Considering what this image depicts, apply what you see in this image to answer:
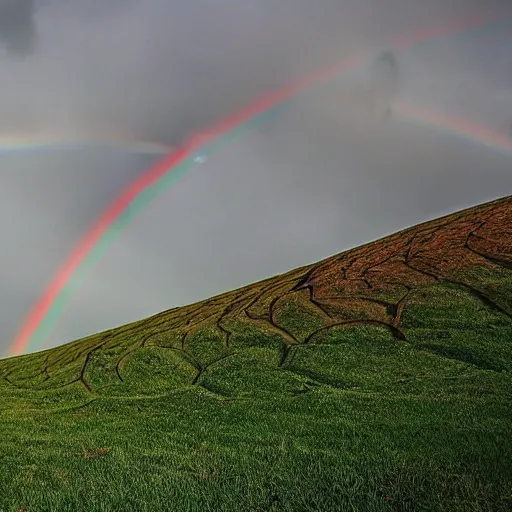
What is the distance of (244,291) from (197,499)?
2423cm

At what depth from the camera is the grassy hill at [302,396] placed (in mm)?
7809

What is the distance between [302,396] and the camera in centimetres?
1694

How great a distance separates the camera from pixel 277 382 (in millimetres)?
19172

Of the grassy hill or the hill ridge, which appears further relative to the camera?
the hill ridge

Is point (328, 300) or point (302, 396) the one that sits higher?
point (328, 300)

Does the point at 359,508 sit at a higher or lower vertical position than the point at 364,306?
Result: lower

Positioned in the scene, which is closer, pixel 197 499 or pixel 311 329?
pixel 197 499

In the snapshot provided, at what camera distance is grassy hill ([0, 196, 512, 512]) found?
7.81 m

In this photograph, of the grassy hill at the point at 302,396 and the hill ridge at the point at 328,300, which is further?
the hill ridge at the point at 328,300

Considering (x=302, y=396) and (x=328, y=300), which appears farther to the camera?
(x=328, y=300)

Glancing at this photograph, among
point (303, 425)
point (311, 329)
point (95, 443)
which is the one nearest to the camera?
point (95, 443)

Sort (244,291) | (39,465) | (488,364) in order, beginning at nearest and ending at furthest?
(39,465) → (488,364) → (244,291)

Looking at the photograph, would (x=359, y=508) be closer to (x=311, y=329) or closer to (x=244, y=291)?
(x=311, y=329)

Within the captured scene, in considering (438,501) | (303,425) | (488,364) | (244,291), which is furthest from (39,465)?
(244,291)
